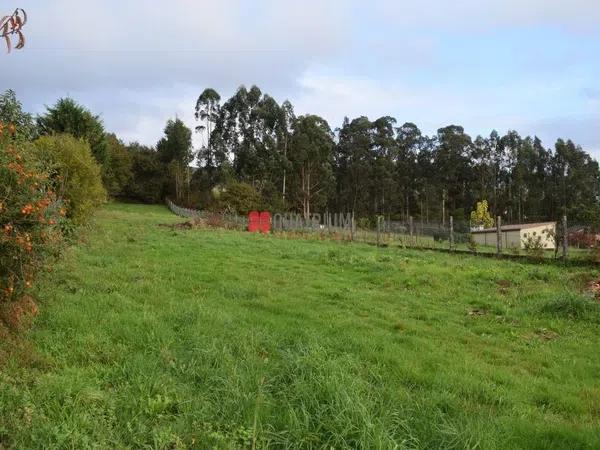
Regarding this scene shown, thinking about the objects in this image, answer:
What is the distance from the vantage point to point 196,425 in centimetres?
379

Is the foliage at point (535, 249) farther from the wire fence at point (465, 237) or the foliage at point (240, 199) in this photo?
the foliage at point (240, 199)

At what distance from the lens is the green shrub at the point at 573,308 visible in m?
8.08

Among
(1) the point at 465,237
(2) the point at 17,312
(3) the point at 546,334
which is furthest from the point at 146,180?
(2) the point at 17,312

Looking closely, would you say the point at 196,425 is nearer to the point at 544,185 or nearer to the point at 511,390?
the point at 511,390

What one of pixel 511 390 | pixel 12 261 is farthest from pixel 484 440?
pixel 12 261

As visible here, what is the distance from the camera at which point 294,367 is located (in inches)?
197

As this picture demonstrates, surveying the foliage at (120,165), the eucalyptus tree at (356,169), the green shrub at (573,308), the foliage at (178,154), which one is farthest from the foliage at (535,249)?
the eucalyptus tree at (356,169)

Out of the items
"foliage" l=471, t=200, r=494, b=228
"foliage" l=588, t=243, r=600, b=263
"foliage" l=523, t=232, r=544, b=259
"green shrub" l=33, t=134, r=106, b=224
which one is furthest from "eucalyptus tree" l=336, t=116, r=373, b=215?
"foliage" l=588, t=243, r=600, b=263

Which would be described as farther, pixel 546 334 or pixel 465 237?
pixel 465 237

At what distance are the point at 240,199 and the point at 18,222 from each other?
134ft

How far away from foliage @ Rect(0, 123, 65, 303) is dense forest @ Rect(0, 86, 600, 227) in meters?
40.4

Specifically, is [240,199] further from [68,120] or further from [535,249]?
[535,249]

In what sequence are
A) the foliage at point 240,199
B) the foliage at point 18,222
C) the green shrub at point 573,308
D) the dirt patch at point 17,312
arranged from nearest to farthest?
the foliage at point 18,222, the dirt patch at point 17,312, the green shrub at point 573,308, the foliage at point 240,199

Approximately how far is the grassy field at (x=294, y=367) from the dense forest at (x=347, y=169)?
37419 mm
